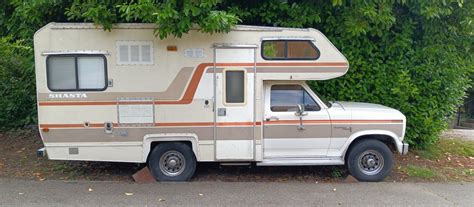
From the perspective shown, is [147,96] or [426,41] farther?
[426,41]

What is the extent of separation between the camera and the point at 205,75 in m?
6.14

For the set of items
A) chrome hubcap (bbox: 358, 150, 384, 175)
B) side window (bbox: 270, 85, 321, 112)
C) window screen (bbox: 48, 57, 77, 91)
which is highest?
window screen (bbox: 48, 57, 77, 91)

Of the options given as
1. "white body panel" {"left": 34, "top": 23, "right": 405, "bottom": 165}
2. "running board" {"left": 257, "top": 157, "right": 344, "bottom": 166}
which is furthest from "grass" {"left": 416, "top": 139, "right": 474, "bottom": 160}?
"running board" {"left": 257, "top": 157, "right": 344, "bottom": 166}

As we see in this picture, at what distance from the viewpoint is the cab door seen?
6.30m

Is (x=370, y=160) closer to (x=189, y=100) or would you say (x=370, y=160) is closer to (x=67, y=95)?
(x=189, y=100)

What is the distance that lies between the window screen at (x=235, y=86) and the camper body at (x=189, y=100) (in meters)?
0.02

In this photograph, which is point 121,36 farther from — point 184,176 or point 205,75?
point 184,176

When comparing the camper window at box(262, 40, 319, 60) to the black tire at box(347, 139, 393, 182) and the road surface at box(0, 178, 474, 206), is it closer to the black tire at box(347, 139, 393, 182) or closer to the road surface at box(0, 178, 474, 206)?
the black tire at box(347, 139, 393, 182)

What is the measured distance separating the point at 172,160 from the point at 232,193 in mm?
1182

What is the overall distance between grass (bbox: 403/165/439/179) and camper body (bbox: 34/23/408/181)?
2.84ft

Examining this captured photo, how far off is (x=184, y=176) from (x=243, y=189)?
3.30 ft

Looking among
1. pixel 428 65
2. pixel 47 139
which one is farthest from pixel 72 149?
pixel 428 65

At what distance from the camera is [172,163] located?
642 cm

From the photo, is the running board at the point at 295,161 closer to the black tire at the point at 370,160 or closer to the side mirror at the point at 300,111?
the black tire at the point at 370,160
